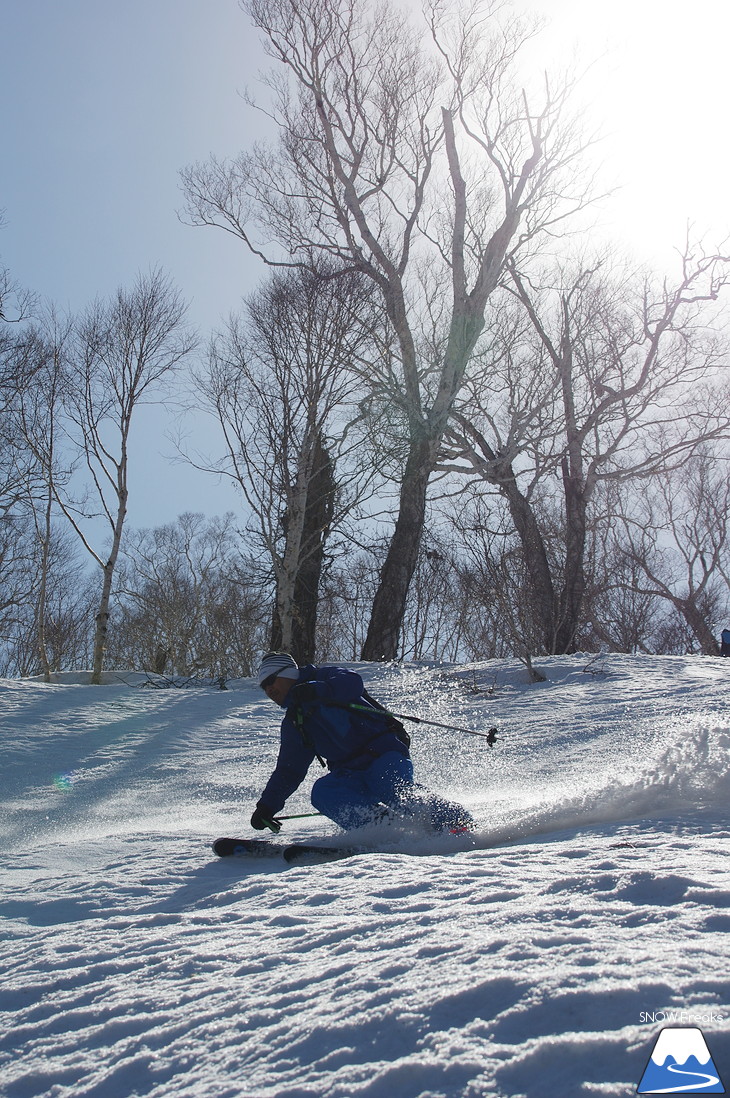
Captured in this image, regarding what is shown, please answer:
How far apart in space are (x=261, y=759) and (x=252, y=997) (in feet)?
18.6

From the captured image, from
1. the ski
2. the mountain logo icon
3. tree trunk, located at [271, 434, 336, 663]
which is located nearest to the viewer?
the mountain logo icon

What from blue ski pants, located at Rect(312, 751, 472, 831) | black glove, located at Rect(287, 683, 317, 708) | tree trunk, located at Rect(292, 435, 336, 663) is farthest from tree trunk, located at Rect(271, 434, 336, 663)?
blue ski pants, located at Rect(312, 751, 472, 831)

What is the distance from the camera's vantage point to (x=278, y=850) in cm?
362

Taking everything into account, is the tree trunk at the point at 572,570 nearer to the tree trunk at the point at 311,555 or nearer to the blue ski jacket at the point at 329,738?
the tree trunk at the point at 311,555

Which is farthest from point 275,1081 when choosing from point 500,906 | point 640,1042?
point 500,906

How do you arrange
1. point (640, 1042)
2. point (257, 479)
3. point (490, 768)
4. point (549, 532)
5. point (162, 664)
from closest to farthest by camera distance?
point (640, 1042)
point (490, 768)
point (257, 479)
point (162, 664)
point (549, 532)

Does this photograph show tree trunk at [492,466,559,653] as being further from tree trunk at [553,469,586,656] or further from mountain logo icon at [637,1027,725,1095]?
mountain logo icon at [637,1027,725,1095]

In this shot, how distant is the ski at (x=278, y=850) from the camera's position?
11.2 feet

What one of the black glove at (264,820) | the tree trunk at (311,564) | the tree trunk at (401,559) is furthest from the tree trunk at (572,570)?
the black glove at (264,820)

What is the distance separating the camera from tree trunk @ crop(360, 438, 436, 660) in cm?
1300

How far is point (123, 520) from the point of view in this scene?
474 inches

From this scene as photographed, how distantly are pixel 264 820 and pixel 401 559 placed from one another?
9.43 metres

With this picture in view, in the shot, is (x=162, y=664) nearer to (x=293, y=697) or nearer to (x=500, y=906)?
(x=293, y=697)

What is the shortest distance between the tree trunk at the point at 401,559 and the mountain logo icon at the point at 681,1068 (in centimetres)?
1173
